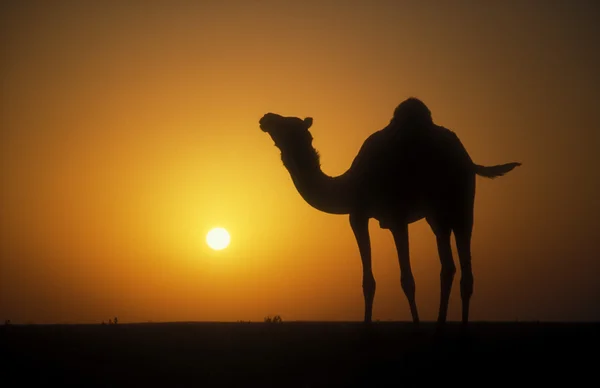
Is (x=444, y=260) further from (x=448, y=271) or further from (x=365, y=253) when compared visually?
(x=365, y=253)

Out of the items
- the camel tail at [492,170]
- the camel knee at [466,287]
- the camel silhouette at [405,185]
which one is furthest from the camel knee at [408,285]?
the camel tail at [492,170]

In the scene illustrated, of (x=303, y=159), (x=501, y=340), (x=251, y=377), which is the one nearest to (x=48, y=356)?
(x=251, y=377)

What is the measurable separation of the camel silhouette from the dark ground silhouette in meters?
1.22

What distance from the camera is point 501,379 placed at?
39.6 ft

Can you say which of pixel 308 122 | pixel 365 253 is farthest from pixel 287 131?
pixel 365 253

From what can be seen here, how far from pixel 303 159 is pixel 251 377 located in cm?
592

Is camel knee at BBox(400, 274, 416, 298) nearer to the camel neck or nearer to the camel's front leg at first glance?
the camel's front leg

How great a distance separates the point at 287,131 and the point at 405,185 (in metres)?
2.70

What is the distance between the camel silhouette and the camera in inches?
642

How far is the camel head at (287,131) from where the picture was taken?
57.0ft

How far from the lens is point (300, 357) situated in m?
13.7

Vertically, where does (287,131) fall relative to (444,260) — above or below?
above

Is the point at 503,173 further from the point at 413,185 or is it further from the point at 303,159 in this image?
the point at 303,159

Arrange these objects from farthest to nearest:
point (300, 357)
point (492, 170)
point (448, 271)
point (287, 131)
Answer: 1. point (492, 170)
2. point (287, 131)
3. point (448, 271)
4. point (300, 357)
